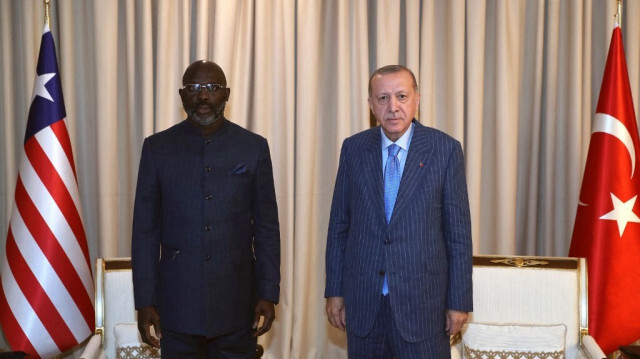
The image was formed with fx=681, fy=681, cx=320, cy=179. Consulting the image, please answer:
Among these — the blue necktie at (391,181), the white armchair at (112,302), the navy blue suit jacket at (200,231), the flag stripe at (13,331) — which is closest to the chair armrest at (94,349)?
the white armchair at (112,302)

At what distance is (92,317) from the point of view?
347 cm

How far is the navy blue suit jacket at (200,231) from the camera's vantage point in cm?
241

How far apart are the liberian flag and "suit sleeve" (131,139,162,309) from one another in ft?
3.61

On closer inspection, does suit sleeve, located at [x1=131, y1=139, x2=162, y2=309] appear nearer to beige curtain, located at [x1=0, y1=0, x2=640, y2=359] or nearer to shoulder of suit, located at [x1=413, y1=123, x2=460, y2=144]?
shoulder of suit, located at [x1=413, y1=123, x2=460, y2=144]

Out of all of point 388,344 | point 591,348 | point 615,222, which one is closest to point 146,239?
point 388,344

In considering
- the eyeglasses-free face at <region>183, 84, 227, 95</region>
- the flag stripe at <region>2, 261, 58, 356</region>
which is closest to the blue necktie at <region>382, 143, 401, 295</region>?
the eyeglasses-free face at <region>183, 84, 227, 95</region>

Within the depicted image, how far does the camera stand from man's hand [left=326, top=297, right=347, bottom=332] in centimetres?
252

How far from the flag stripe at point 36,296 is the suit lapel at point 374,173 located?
1826 mm

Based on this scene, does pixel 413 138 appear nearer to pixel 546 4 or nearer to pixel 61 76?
pixel 546 4

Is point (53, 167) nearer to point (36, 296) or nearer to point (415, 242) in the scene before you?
point (36, 296)

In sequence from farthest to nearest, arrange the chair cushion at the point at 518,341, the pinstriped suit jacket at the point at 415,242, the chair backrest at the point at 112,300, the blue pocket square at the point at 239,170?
the chair backrest at the point at 112,300 → the chair cushion at the point at 518,341 → the blue pocket square at the point at 239,170 → the pinstriped suit jacket at the point at 415,242

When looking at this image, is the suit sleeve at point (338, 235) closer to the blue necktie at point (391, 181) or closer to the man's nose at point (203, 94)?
the blue necktie at point (391, 181)

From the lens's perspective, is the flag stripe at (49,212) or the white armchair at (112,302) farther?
the flag stripe at (49,212)

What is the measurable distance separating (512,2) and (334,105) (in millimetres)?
1156
